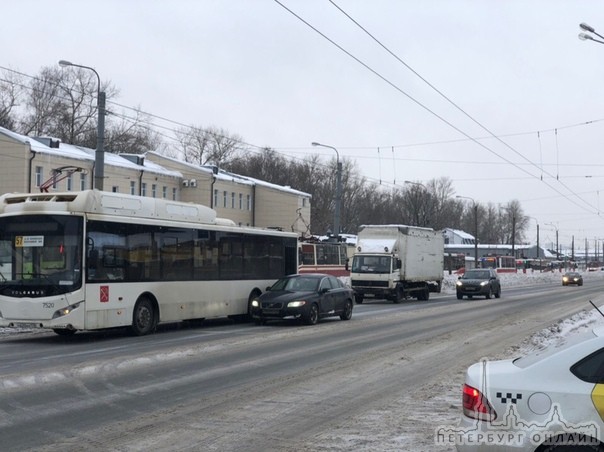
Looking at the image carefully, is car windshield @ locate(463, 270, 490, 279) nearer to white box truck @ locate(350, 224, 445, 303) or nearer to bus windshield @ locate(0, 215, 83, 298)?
white box truck @ locate(350, 224, 445, 303)

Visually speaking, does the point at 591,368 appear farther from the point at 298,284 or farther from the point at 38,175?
the point at 38,175

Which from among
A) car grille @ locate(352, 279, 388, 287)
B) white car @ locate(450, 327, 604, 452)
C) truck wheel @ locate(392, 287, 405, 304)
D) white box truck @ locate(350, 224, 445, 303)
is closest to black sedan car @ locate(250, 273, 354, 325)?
car grille @ locate(352, 279, 388, 287)

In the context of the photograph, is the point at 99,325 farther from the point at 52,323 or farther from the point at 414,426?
the point at 414,426

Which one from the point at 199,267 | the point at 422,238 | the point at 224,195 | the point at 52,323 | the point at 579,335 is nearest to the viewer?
the point at 579,335

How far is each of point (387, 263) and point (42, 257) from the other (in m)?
21.2

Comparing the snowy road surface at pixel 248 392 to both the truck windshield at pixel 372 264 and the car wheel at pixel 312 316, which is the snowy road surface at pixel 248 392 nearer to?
the car wheel at pixel 312 316

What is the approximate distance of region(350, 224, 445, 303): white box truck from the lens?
35344mm

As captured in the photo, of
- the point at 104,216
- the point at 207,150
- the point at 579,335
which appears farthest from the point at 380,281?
the point at 207,150

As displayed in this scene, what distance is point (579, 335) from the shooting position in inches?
230

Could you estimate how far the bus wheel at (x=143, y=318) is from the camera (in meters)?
18.0

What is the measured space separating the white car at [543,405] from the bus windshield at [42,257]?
40.6 ft

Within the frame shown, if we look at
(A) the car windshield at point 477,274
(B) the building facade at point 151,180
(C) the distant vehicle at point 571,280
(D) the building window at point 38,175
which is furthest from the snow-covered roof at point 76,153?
(C) the distant vehicle at point 571,280

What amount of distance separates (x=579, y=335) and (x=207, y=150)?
309 feet

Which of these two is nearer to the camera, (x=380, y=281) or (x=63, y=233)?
(x=63, y=233)
